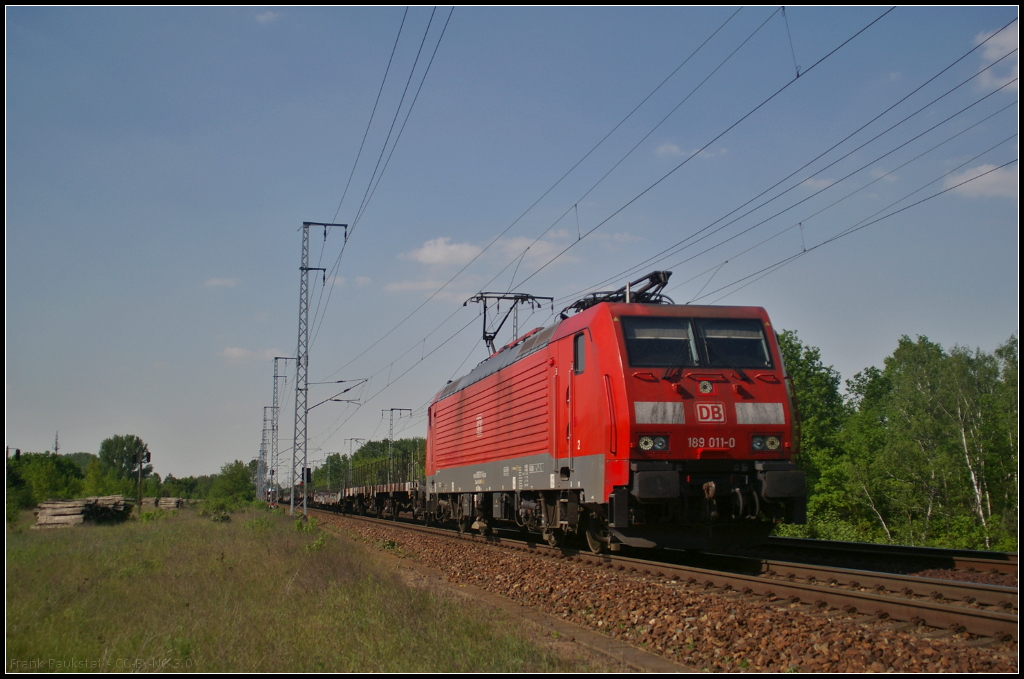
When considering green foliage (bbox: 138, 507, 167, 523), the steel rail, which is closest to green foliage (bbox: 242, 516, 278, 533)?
green foliage (bbox: 138, 507, 167, 523)

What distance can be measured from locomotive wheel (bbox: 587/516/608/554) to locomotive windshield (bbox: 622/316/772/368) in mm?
3194

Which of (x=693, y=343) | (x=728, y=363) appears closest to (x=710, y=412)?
(x=728, y=363)

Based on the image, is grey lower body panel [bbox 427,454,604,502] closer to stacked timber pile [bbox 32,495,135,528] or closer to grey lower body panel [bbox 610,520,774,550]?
grey lower body panel [bbox 610,520,774,550]

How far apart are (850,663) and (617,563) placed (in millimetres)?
6208

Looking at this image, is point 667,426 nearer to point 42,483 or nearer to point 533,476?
point 533,476

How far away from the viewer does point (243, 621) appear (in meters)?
7.83

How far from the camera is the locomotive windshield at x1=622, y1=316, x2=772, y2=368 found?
11344mm

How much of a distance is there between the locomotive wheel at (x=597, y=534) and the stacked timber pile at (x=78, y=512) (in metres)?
20.9

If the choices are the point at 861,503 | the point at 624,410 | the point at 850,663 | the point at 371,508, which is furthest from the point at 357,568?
the point at 861,503

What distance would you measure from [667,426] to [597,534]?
10.3 feet

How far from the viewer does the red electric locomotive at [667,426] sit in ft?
35.2

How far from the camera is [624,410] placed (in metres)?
10.8

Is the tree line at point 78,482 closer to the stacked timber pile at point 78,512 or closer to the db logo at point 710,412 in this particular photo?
the stacked timber pile at point 78,512

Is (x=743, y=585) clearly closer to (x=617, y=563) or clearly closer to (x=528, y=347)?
(x=617, y=563)
